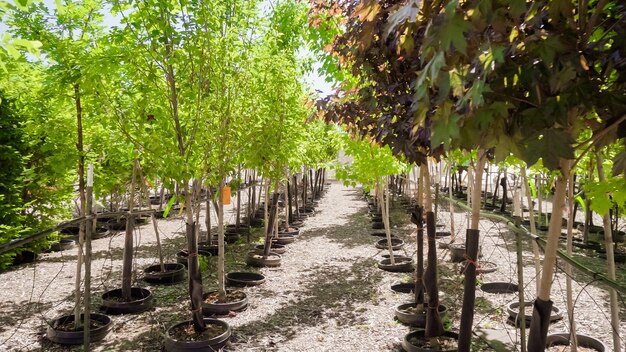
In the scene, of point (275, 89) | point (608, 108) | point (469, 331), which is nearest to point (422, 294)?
point (469, 331)

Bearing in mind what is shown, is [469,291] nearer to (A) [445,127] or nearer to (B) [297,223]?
(A) [445,127]

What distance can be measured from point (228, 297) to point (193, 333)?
4.44 ft

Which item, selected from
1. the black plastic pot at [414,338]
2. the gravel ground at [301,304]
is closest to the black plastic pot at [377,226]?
the gravel ground at [301,304]

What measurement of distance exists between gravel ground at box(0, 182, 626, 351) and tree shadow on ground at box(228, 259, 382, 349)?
0.04 feet

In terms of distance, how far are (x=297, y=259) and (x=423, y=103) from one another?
7.86m

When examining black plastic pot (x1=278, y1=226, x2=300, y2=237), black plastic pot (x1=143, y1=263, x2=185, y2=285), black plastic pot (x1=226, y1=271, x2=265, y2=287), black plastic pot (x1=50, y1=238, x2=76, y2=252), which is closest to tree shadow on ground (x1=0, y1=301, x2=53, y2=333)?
black plastic pot (x1=143, y1=263, x2=185, y2=285)

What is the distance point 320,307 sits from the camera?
6.17 meters

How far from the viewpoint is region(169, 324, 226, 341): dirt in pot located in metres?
4.69

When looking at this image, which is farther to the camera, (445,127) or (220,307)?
(220,307)

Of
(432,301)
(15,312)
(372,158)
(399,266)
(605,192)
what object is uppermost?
(372,158)

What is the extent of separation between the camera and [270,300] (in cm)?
643

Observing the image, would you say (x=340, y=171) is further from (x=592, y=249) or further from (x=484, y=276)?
(x=592, y=249)

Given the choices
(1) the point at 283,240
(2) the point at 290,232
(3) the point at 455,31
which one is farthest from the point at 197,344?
(2) the point at 290,232

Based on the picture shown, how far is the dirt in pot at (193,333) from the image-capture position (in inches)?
185
